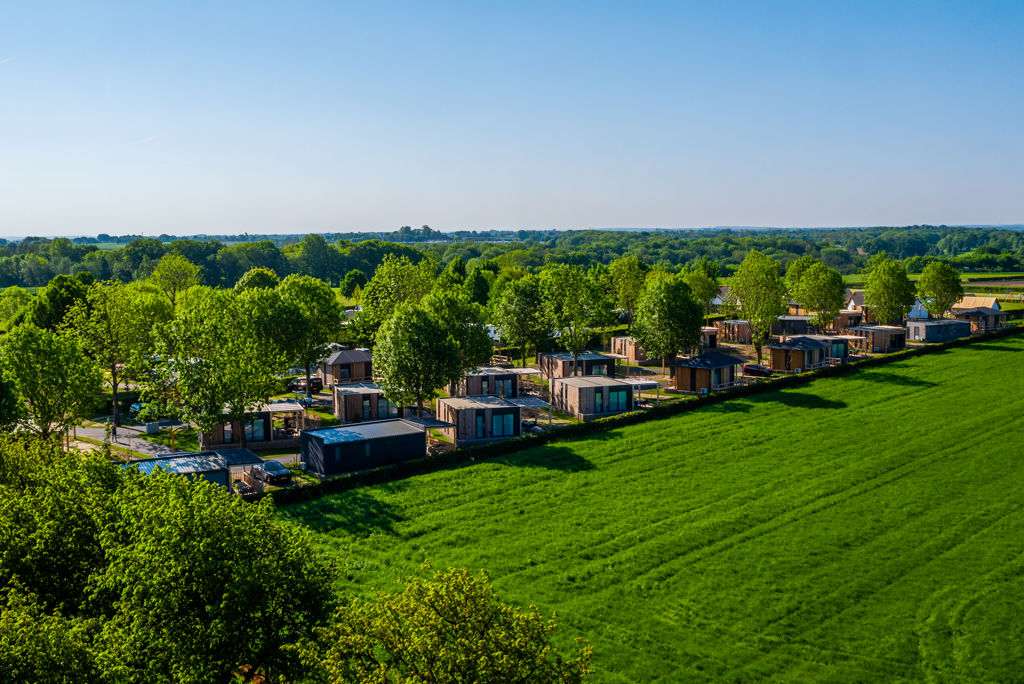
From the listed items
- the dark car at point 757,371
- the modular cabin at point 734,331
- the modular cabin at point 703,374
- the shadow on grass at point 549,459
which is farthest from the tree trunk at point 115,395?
the modular cabin at point 734,331

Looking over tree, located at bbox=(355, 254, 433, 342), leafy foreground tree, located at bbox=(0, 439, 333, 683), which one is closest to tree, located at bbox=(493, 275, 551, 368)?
tree, located at bbox=(355, 254, 433, 342)

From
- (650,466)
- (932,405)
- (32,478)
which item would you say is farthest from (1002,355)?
(32,478)

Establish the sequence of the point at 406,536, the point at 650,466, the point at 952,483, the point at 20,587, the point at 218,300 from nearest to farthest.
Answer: the point at 20,587 < the point at 406,536 < the point at 952,483 < the point at 650,466 < the point at 218,300

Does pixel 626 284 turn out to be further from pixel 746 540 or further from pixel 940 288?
pixel 746 540

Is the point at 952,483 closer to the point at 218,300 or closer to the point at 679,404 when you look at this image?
the point at 679,404

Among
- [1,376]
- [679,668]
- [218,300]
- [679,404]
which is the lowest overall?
[679,668]
